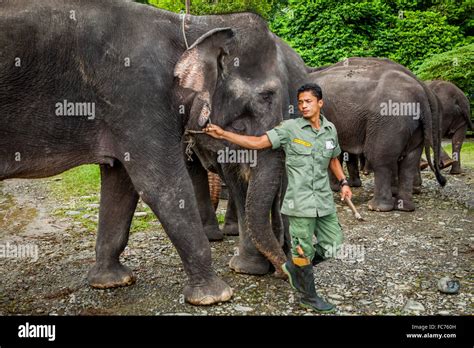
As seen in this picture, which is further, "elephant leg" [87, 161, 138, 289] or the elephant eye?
"elephant leg" [87, 161, 138, 289]

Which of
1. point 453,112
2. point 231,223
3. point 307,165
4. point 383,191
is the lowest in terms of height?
point 231,223

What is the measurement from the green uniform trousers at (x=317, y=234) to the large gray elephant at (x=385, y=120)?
344 cm

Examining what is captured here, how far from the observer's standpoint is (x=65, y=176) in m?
9.80

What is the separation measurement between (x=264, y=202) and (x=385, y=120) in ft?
12.1

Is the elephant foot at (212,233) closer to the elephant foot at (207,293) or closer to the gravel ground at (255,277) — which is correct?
the gravel ground at (255,277)

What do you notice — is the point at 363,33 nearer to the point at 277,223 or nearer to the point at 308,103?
the point at 277,223

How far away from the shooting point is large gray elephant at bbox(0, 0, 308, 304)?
3.38m

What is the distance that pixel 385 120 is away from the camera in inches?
280

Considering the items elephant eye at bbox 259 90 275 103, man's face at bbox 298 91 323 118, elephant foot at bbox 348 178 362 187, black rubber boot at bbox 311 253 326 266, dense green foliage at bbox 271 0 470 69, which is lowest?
elephant foot at bbox 348 178 362 187

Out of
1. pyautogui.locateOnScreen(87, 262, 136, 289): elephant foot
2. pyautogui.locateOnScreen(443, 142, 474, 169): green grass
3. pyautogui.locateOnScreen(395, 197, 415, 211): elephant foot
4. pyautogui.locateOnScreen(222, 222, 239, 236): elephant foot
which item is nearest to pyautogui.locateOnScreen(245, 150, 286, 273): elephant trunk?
pyautogui.locateOnScreen(87, 262, 136, 289): elephant foot

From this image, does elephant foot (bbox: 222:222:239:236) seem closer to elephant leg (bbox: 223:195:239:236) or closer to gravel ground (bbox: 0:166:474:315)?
elephant leg (bbox: 223:195:239:236)

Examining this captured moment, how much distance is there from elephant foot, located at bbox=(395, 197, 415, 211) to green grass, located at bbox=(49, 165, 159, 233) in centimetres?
312

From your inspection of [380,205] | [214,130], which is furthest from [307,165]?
[380,205]

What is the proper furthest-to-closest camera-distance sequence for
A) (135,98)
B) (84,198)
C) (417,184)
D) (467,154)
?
(467,154), (417,184), (84,198), (135,98)
